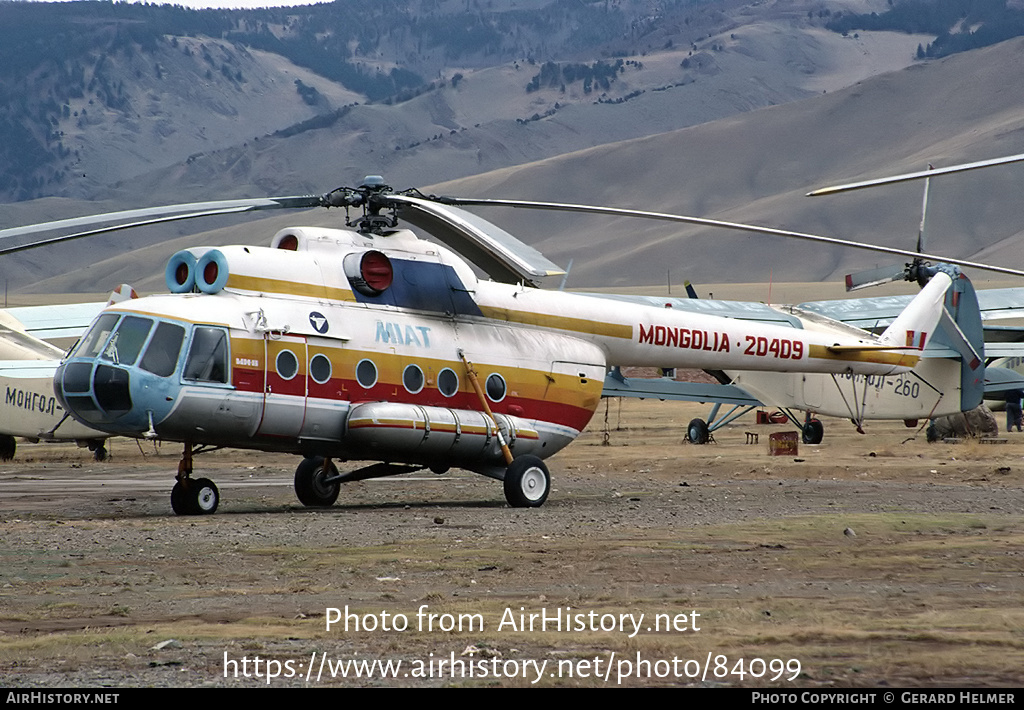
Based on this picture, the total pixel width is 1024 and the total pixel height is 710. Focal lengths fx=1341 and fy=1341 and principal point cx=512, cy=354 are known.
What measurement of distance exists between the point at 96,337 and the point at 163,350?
828 mm

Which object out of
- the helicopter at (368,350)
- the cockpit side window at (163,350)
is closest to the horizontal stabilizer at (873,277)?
the helicopter at (368,350)

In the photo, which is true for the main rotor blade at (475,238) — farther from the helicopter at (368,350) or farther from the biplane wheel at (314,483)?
the biplane wheel at (314,483)

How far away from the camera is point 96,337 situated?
15117 millimetres

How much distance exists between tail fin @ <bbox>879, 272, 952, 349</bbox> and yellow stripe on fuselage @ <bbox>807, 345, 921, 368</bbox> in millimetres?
931

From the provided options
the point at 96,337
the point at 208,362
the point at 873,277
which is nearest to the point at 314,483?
the point at 208,362

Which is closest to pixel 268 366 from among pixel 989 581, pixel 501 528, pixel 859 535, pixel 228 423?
pixel 228 423

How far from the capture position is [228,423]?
50.1 ft

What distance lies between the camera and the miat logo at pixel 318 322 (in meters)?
16.1

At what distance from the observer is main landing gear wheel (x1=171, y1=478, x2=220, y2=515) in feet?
51.8

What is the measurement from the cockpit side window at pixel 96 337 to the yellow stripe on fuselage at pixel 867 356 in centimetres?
1055

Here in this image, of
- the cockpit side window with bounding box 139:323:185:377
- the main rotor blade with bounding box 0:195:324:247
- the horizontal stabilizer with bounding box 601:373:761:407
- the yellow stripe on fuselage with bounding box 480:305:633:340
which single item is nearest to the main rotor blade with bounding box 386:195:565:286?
the yellow stripe on fuselage with bounding box 480:305:633:340

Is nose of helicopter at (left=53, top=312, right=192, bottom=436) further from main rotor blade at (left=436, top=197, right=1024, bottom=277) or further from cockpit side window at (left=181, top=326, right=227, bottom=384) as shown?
main rotor blade at (left=436, top=197, right=1024, bottom=277)
